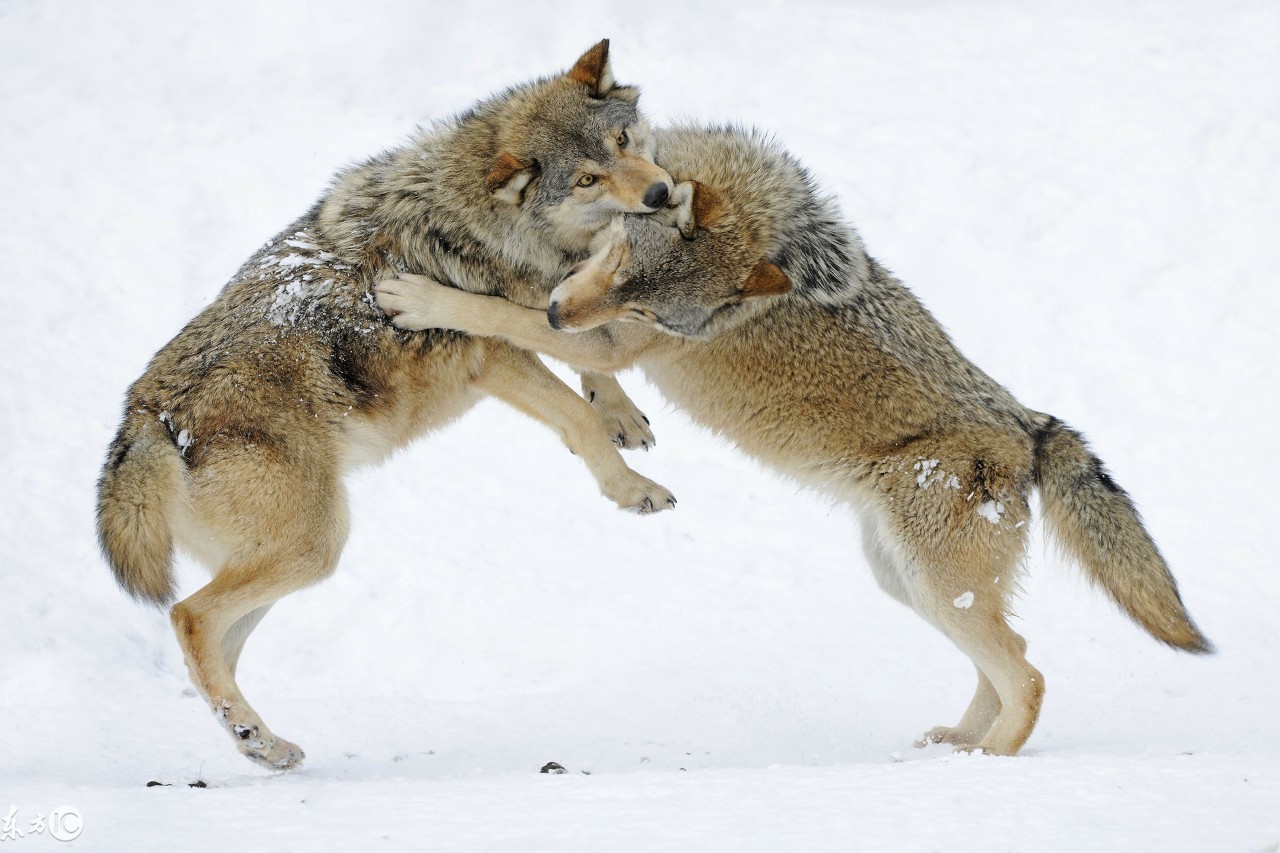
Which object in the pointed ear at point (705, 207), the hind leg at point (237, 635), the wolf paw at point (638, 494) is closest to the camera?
the pointed ear at point (705, 207)

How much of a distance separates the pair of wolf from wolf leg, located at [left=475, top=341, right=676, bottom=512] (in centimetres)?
1

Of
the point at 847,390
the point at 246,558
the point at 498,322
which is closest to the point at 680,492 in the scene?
the point at 847,390

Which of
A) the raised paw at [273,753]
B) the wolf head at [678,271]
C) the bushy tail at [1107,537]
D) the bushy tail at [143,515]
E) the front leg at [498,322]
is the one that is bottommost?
the raised paw at [273,753]

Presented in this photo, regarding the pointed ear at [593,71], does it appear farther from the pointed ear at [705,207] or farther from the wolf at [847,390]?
the pointed ear at [705,207]

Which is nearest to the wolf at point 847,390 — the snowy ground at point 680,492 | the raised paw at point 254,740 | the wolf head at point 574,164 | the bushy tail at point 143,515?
the wolf head at point 574,164

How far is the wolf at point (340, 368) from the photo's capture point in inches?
176

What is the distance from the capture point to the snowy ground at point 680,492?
135 inches

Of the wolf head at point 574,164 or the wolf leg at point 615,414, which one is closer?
the wolf head at point 574,164

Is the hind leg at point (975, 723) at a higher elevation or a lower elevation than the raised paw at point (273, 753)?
higher

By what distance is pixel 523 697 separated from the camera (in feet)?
19.6

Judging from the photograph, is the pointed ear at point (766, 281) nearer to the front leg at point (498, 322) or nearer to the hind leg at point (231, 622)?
the front leg at point (498, 322)

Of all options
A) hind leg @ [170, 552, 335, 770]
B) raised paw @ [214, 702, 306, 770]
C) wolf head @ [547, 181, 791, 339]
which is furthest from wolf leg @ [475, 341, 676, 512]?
raised paw @ [214, 702, 306, 770]

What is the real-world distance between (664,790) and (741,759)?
1.72 m

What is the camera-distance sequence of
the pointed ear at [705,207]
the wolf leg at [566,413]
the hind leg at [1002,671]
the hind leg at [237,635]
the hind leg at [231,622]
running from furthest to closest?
the wolf leg at [566,413], the hind leg at [237,635], the pointed ear at [705,207], the hind leg at [1002,671], the hind leg at [231,622]
